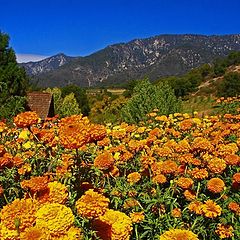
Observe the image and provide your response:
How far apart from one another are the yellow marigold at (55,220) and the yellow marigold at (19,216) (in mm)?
85

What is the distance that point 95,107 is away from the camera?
54.1 metres

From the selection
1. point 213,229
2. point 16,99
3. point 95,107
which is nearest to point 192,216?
point 213,229

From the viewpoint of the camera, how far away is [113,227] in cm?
181

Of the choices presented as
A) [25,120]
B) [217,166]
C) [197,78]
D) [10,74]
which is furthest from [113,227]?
[197,78]

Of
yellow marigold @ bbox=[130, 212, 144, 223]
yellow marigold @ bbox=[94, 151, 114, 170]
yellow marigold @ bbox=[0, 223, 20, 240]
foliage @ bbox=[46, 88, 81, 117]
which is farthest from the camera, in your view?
foliage @ bbox=[46, 88, 81, 117]

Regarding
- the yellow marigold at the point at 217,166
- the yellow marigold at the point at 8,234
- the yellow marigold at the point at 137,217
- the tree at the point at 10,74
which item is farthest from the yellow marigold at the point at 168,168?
the tree at the point at 10,74

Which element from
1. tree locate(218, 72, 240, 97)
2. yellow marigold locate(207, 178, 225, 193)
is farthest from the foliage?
yellow marigold locate(207, 178, 225, 193)

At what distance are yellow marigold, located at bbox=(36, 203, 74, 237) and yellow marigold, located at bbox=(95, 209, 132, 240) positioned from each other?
30cm

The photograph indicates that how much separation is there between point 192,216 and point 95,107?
51.4 meters

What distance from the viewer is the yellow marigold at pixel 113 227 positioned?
70.9 inches

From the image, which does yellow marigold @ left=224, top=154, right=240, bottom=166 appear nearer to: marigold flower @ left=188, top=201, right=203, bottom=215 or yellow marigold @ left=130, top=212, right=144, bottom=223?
marigold flower @ left=188, top=201, right=203, bottom=215

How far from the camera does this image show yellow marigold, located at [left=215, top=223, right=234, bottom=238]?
2.77 m

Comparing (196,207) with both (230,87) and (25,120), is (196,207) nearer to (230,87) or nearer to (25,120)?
(25,120)

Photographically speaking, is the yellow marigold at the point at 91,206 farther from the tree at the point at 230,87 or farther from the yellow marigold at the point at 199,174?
the tree at the point at 230,87
